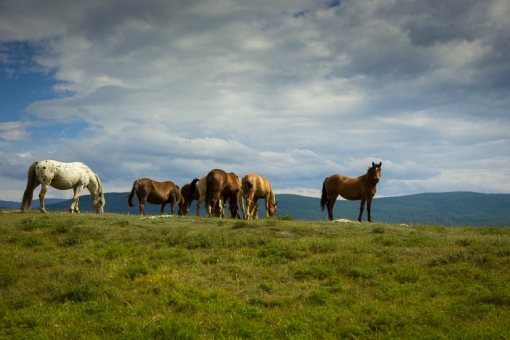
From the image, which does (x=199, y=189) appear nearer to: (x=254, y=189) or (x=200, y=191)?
(x=200, y=191)

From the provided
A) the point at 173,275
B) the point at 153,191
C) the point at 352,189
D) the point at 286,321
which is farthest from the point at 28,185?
the point at 286,321

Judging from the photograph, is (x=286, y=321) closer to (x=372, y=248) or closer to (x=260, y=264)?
(x=260, y=264)

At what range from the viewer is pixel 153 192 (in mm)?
30766

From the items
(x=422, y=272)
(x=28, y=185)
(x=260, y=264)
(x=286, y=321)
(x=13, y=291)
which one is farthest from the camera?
(x=28, y=185)

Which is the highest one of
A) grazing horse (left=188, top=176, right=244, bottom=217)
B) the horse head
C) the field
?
the horse head

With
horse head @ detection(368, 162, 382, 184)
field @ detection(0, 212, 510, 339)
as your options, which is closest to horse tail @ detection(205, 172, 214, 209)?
field @ detection(0, 212, 510, 339)

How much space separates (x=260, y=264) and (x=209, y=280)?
76.4 inches

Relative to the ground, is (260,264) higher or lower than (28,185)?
lower

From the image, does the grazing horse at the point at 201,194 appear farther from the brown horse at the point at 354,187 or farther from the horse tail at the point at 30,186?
the horse tail at the point at 30,186

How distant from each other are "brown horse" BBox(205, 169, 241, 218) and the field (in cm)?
689

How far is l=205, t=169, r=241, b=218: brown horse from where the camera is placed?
946 inches

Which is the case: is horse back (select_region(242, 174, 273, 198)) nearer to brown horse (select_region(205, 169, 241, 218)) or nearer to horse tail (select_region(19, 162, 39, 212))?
brown horse (select_region(205, 169, 241, 218))

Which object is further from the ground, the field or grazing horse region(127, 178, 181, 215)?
grazing horse region(127, 178, 181, 215)

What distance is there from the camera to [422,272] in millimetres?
11719
